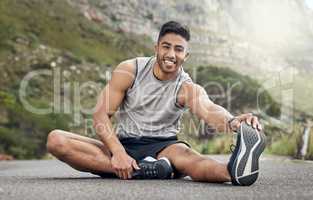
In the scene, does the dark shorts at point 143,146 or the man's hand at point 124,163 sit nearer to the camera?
the man's hand at point 124,163

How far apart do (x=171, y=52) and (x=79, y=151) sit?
89 cm

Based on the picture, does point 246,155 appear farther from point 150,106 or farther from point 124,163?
point 150,106

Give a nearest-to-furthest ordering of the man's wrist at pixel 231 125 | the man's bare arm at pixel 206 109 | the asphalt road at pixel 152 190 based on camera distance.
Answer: the asphalt road at pixel 152 190 → the man's wrist at pixel 231 125 → the man's bare arm at pixel 206 109

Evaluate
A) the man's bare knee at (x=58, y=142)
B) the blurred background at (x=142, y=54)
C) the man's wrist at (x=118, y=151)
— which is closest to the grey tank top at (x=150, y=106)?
the man's wrist at (x=118, y=151)

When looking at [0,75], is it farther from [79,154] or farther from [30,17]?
[79,154]

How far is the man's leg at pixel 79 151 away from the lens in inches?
186

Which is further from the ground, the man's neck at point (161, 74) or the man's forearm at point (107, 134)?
the man's neck at point (161, 74)

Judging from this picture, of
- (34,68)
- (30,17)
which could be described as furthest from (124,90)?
(30,17)

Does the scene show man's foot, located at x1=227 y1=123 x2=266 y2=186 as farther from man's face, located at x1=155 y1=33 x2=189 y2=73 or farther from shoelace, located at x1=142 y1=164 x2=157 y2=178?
man's face, located at x1=155 y1=33 x2=189 y2=73

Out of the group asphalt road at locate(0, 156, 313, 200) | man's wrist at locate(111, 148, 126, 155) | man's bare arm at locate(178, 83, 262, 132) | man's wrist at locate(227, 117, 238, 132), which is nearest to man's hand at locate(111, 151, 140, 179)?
man's wrist at locate(111, 148, 126, 155)

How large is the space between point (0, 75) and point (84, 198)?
19.6 meters

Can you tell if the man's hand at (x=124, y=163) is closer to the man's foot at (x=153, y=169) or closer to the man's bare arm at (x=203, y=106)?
the man's foot at (x=153, y=169)

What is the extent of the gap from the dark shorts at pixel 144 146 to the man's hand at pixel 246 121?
706mm

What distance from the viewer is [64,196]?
338 cm
